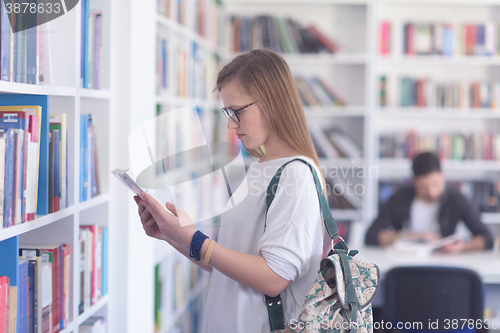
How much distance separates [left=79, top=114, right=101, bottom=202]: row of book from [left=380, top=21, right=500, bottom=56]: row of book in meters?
2.62

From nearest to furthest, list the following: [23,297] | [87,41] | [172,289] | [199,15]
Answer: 1. [23,297]
2. [87,41]
3. [172,289]
4. [199,15]

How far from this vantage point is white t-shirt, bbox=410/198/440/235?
2.66 metres

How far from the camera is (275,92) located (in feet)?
3.37

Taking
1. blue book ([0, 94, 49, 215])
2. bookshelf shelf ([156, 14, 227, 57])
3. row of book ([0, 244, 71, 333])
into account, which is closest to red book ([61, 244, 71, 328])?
row of book ([0, 244, 71, 333])

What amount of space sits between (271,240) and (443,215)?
78.8 inches

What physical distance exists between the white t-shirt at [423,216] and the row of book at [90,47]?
2.02 metres

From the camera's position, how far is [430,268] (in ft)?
5.55

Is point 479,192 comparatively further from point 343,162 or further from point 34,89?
point 34,89

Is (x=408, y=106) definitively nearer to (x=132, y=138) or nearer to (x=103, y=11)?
(x=103, y=11)

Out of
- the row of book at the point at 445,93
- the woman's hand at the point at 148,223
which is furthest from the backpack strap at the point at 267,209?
the row of book at the point at 445,93

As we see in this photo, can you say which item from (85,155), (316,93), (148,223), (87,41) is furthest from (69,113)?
(316,93)

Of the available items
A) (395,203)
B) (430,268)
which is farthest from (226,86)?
(395,203)

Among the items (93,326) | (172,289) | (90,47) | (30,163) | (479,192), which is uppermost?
(90,47)

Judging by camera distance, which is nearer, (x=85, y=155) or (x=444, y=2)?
(x=85, y=155)
